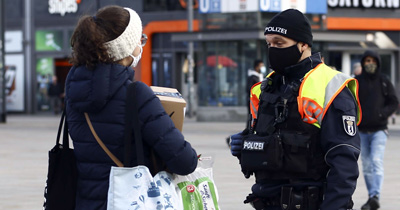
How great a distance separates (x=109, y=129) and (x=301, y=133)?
864 mm

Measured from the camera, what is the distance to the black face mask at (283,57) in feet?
14.1

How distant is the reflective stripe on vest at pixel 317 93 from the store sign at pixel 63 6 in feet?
119

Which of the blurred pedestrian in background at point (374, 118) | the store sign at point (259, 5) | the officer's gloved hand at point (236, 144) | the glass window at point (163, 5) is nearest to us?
the officer's gloved hand at point (236, 144)

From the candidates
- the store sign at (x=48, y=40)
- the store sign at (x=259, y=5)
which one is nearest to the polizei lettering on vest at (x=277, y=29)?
the store sign at (x=259, y=5)

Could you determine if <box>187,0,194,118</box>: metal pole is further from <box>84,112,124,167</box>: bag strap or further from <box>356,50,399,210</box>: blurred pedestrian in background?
<box>84,112,124,167</box>: bag strap

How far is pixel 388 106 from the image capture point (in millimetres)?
9828

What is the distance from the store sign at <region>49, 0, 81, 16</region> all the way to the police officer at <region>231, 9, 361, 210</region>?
3604cm

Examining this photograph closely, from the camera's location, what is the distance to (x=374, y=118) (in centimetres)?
962

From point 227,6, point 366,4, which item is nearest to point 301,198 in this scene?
point 227,6

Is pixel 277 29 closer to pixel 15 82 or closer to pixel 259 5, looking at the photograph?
pixel 259 5

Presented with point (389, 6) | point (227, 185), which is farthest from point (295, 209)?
point (389, 6)

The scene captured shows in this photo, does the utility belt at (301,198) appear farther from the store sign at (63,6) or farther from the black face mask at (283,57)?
the store sign at (63,6)

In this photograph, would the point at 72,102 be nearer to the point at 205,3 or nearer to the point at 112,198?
the point at 112,198

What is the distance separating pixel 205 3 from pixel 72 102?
83.6ft
